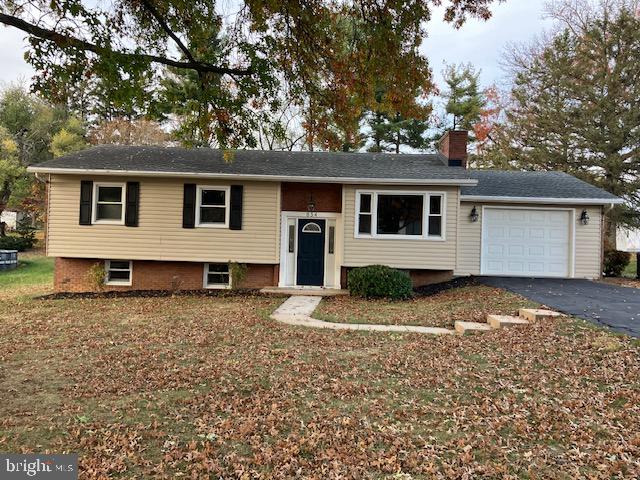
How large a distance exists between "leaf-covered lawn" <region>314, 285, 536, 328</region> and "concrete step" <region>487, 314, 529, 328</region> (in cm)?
41

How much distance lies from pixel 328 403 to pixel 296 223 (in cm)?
864

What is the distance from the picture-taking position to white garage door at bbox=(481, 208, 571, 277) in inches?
504

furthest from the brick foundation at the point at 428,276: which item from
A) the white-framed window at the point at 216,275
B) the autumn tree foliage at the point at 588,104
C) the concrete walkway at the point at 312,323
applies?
the autumn tree foliage at the point at 588,104

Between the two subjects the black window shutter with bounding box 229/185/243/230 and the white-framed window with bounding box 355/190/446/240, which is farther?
the black window shutter with bounding box 229/185/243/230

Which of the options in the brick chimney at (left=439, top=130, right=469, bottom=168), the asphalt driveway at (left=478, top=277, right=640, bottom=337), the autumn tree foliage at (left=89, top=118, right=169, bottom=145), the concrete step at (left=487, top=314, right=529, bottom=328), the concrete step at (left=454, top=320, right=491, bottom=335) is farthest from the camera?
the autumn tree foliage at (left=89, top=118, right=169, bottom=145)

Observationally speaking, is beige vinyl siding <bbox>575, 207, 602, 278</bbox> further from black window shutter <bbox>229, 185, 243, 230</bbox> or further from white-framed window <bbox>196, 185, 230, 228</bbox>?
white-framed window <bbox>196, 185, 230, 228</bbox>

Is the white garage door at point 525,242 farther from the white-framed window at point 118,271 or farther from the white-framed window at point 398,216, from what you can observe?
the white-framed window at point 118,271

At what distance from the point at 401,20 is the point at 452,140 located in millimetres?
6189

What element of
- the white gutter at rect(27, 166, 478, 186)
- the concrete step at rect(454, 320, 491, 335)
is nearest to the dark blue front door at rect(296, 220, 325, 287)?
the white gutter at rect(27, 166, 478, 186)

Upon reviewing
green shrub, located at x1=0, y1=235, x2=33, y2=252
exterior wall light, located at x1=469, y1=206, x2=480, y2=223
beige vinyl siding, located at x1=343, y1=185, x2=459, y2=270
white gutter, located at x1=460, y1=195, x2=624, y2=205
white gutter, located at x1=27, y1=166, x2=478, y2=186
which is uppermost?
white gutter, located at x1=27, y1=166, x2=478, y2=186

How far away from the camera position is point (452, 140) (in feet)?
43.1

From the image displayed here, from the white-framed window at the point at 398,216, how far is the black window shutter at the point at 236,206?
11.1 feet

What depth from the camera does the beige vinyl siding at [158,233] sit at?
12.1m

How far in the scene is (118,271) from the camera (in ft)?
41.8
